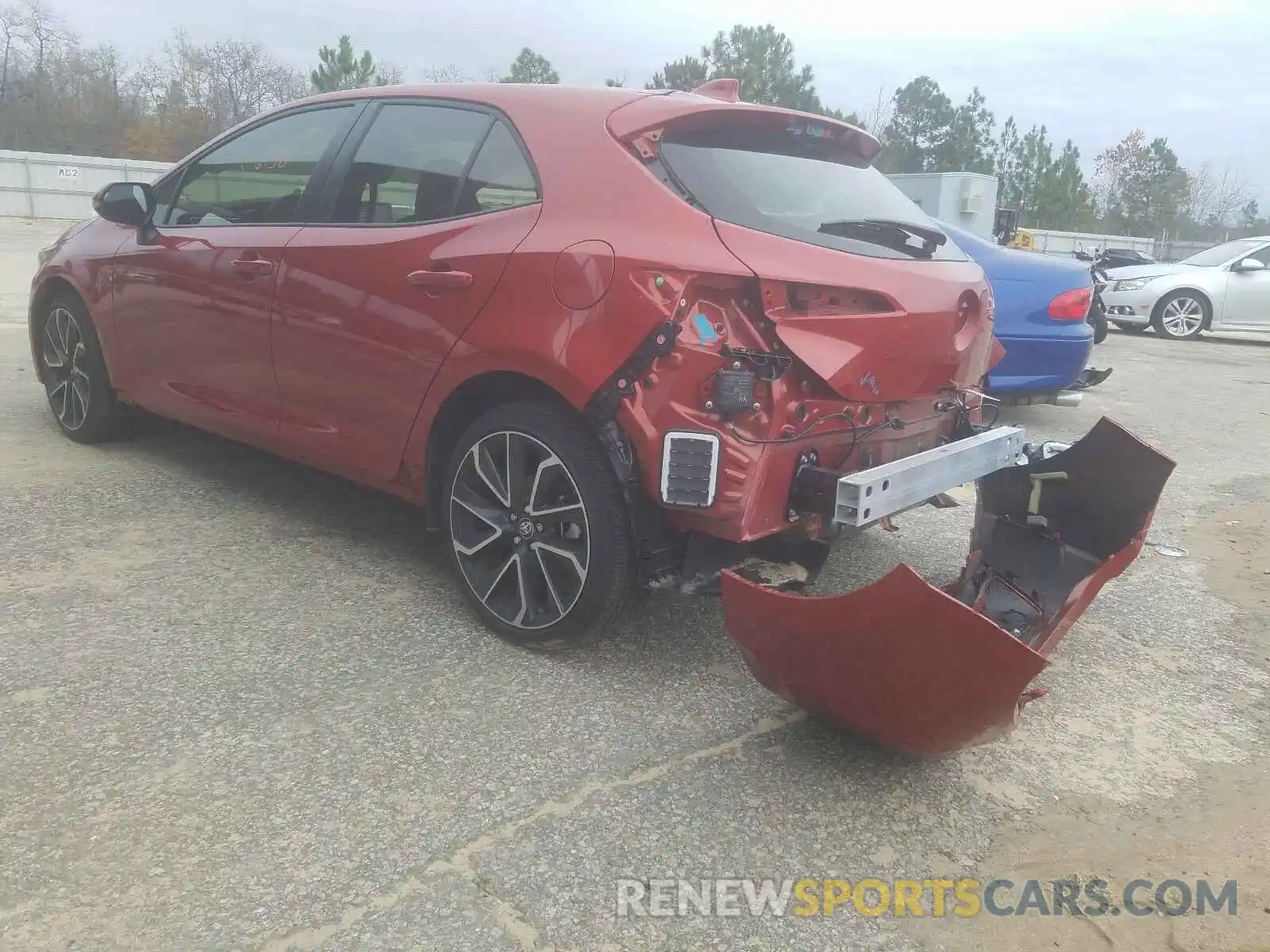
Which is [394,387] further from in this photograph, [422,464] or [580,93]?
[580,93]

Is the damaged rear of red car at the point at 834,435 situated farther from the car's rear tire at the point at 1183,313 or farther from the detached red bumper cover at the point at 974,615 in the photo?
the car's rear tire at the point at 1183,313

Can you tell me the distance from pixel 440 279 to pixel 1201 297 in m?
14.7

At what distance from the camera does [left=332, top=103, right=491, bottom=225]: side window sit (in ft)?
11.2

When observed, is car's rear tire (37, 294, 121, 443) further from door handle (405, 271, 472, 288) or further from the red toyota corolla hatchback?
door handle (405, 271, 472, 288)

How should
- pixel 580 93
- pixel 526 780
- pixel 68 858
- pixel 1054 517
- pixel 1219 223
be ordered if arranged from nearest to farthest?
pixel 68 858 → pixel 526 780 → pixel 580 93 → pixel 1054 517 → pixel 1219 223

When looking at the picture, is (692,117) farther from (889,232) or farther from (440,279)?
(440,279)

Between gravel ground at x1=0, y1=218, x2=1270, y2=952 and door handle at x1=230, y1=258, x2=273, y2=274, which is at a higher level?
door handle at x1=230, y1=258, x2=273, y2=274

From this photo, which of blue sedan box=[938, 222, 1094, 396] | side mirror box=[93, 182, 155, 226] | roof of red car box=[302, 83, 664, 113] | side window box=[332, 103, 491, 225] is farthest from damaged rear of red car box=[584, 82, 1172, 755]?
blue sedan box=[938, 222, 1094, 396]

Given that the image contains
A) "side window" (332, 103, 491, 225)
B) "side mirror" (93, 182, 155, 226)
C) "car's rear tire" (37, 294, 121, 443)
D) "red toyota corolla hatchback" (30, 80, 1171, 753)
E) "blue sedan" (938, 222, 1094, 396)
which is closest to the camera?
"red toyota corolla hatchback" (30, 80, 1171, 753)

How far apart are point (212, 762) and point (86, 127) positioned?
5192cm

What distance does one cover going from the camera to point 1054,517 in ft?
11.9

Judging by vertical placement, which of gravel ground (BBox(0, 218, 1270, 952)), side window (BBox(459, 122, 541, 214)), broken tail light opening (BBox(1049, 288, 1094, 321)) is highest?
side window (BBox(459, 122, 541, 214))

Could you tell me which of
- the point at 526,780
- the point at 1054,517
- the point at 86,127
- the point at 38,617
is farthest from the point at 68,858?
the point at 86,127

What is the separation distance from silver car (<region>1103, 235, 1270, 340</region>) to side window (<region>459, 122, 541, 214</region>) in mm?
14114
